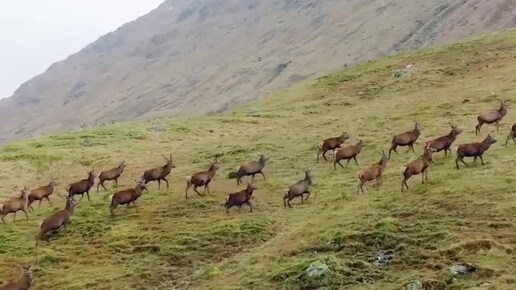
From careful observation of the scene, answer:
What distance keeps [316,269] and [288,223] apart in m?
5.31

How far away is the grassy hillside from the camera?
17.0 meters

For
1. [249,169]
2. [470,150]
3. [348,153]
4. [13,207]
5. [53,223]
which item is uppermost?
[13,207]

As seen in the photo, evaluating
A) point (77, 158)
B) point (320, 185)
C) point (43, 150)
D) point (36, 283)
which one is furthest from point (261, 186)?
point (43, 150)

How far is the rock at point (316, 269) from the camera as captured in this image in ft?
54.5

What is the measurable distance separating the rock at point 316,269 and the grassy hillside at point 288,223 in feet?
0.54

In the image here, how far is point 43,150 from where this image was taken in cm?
4319

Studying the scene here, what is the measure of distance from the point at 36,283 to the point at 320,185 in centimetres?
1127

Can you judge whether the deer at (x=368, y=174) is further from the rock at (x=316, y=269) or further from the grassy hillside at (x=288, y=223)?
the rock at (x=316, y=269)

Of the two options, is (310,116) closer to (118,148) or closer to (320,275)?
(118,148)

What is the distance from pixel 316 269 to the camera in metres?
16.8

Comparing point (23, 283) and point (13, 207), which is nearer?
point (23, 283)

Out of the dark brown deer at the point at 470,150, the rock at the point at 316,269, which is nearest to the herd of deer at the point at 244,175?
the dark brown deer at the point at 470,150

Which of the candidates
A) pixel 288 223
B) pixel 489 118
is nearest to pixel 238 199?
pixel 288 223

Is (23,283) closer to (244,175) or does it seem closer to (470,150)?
(244,175)
